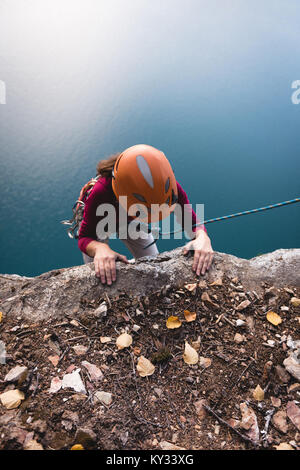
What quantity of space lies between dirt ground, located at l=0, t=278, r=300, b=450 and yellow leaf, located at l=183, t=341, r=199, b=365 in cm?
2

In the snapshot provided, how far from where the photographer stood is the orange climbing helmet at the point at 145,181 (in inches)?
58.8

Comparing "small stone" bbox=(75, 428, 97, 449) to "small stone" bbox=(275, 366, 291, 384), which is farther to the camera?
"small stone" bbox=(275, 366, 291, 384)

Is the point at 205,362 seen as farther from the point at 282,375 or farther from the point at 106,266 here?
the point at 106,266

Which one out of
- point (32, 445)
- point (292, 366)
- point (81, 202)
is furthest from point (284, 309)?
point (81, 202)

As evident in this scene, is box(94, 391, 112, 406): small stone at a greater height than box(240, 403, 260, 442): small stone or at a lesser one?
greater

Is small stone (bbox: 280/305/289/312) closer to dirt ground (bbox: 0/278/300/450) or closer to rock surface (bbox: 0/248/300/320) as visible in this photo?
dirt ground (bbox: 0/278/300/450)

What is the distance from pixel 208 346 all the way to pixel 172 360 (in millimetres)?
210

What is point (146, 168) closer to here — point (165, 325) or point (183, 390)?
point (165, 325)

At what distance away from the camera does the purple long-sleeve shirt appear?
190 cm

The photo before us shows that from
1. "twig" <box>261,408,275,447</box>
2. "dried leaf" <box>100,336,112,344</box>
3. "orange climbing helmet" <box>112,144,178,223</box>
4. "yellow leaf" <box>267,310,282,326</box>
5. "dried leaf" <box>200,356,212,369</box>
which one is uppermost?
"orange climbing helmet" <box>112,144,178,223</box>

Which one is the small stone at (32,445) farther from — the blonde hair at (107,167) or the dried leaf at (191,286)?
the blonde hair at (107,167)

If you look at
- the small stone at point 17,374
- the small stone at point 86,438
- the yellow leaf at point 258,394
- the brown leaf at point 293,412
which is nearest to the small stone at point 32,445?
the small stone at point 86,438

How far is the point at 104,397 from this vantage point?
1202mm

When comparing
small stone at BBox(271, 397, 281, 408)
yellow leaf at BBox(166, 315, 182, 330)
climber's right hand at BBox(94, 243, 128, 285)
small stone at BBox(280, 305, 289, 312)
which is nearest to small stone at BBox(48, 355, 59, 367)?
climber's right hand at BBox(94, 243, 128, 285)
